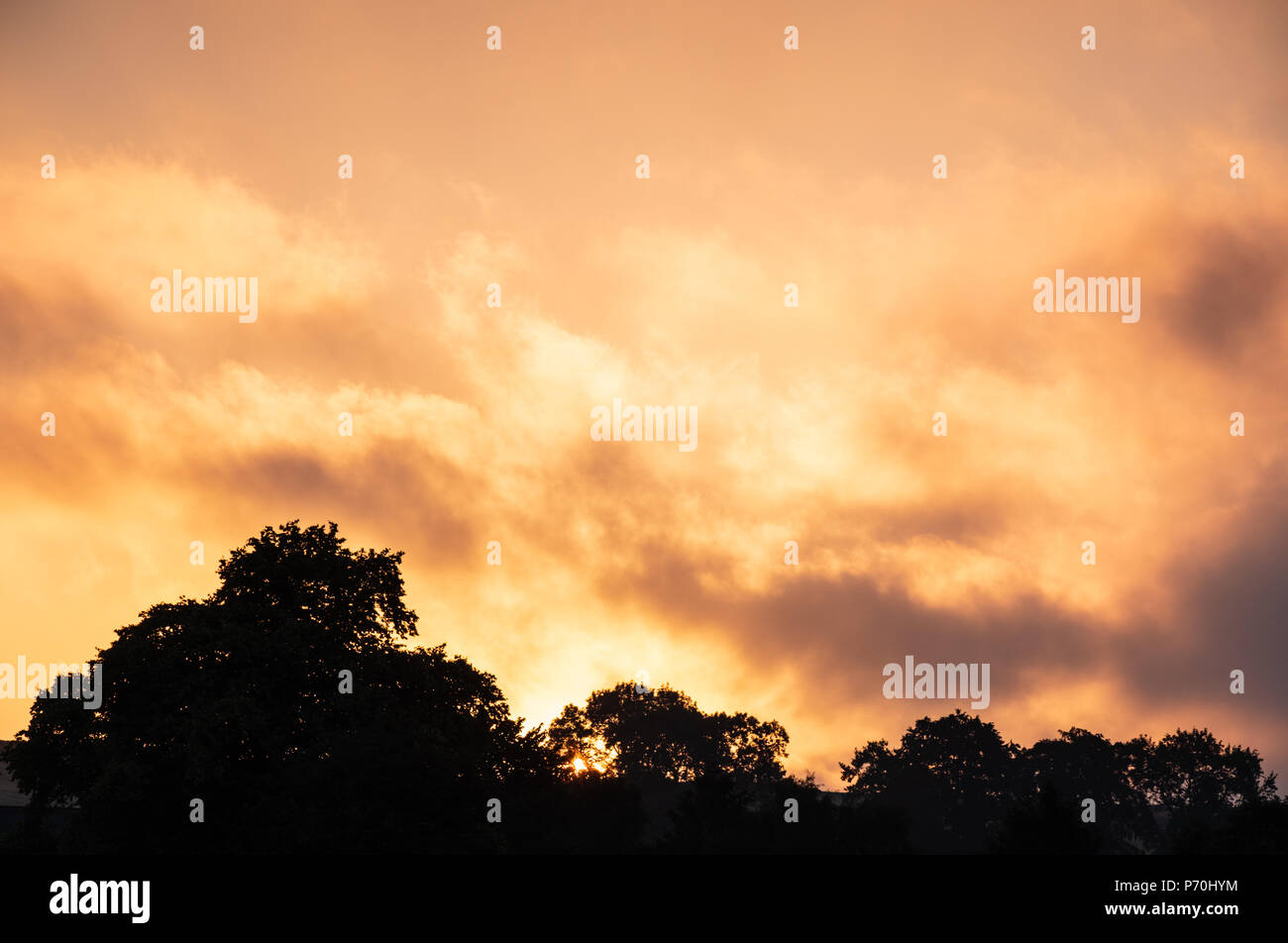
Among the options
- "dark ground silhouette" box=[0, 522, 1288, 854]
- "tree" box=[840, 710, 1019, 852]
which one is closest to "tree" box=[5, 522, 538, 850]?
"dark ground silhouette" box=[0, 522, 1288, 854]

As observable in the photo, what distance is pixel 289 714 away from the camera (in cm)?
5384

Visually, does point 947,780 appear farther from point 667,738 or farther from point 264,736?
point 264,736

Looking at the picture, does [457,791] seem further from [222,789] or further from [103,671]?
[103,671]

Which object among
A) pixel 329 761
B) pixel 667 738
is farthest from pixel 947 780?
pixel 329 761

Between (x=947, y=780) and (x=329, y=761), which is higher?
(x=329, y=761)

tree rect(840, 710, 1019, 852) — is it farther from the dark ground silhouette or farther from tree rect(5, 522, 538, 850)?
tree rect(5, 522, 538, 850)

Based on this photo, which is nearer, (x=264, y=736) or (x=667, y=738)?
(x=264, y=736)

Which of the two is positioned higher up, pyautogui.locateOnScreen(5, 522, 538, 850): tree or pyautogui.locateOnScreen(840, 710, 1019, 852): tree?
pyautogui.locateOnScreen(5, 522, 538, 850): tree

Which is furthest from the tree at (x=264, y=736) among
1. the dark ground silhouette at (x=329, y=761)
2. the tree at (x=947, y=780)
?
the tree at (x=947, y=780)

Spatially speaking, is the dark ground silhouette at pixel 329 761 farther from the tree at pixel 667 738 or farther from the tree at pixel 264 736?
the tree at pixel 667 738
